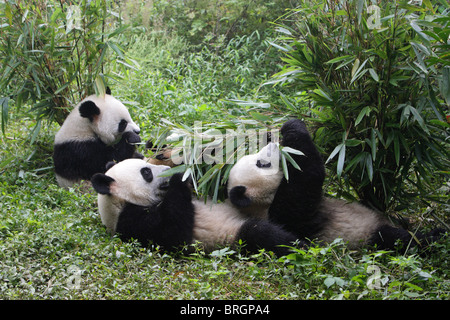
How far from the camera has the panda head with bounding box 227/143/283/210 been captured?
422 cm

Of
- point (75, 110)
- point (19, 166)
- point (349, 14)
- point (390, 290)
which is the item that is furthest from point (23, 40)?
point (390, 290)

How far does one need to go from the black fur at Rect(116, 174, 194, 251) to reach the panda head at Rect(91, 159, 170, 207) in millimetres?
103

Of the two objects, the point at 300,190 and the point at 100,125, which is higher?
the point at 100,125

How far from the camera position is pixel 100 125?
5.58 metres

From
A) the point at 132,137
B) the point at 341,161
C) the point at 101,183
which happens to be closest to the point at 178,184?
the point at 101,183

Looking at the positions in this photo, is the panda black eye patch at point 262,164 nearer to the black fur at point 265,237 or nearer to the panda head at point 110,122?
the black fur at point 265,237

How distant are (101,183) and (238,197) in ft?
3.66

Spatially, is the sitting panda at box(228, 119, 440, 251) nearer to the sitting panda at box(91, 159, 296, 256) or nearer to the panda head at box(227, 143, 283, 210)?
the panda head at box(227, 143, 283, 210)

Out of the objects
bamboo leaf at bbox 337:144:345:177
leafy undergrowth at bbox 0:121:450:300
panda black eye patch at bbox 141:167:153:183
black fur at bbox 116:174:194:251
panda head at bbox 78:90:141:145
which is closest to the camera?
leafy undergrowth at bbox 0:121:450:300

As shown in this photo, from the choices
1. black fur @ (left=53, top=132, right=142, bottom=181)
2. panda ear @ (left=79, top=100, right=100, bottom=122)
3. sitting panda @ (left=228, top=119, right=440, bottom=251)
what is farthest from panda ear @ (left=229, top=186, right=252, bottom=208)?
panda ear @ (left=79, top=100, right=100, bottom=122)

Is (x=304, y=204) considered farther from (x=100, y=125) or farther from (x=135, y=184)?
(x=100, y=125)

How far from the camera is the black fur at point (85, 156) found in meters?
5.55

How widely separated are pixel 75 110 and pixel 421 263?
3853 millimetres

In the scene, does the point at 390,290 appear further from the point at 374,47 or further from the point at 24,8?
the point at 24,8
